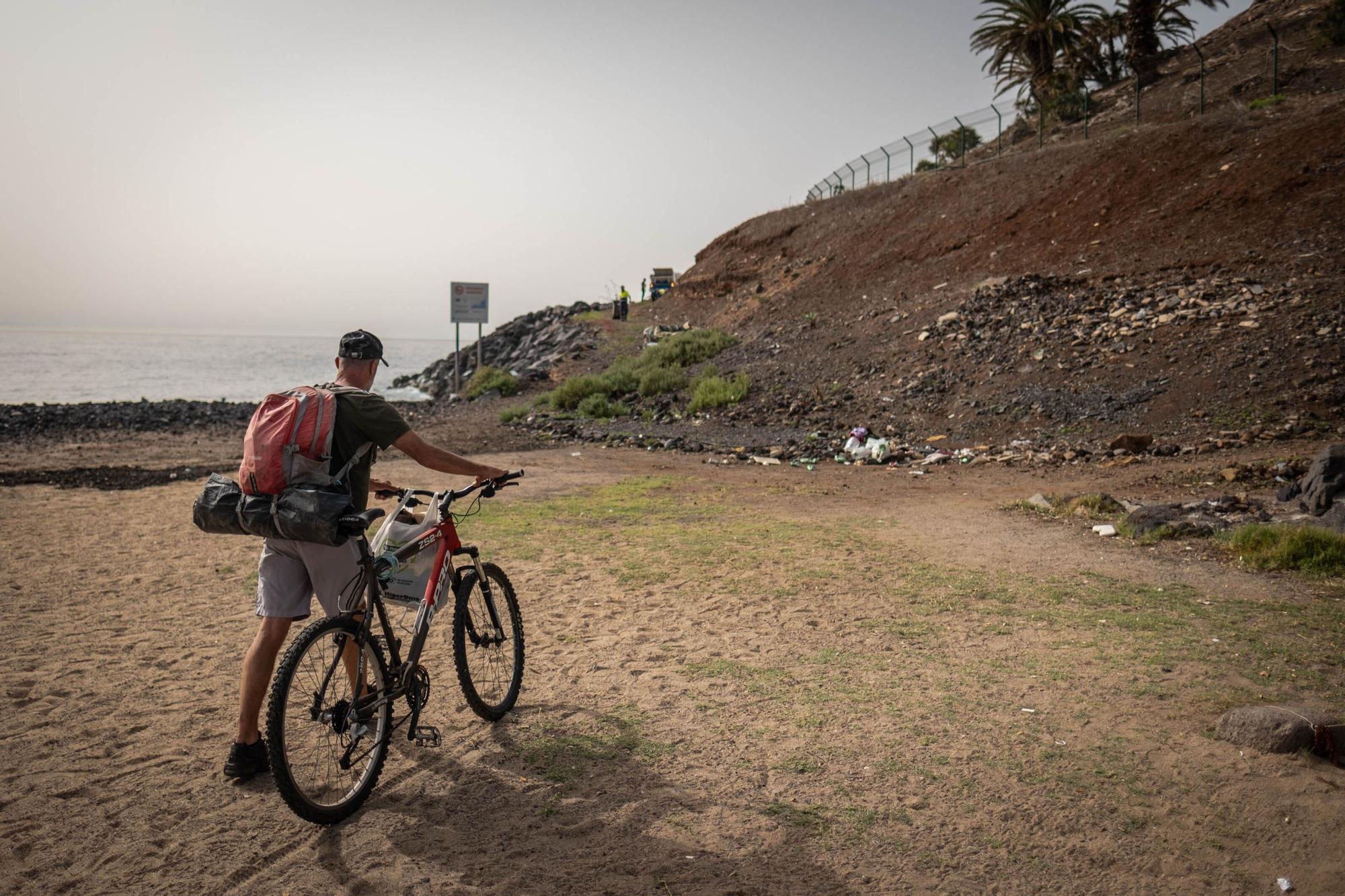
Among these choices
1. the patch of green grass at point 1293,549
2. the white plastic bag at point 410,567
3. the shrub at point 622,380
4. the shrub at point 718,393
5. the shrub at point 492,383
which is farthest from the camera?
the shrub at point 492,383

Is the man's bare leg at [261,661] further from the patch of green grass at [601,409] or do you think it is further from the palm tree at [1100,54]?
the palm tree at [1100,54]

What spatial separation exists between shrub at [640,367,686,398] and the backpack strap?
2005cm

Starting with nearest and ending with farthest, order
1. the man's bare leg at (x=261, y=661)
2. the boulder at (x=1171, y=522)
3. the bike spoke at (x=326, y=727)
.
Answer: the bike spoke at (x=326, y=727), the man's bare leg at (x=261, y=661), the boulder at (x=1171, y=522)

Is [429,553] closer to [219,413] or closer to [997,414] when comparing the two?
[997,414]

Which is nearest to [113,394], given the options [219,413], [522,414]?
[219,413]

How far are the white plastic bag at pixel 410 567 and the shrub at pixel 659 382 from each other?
64.9ft

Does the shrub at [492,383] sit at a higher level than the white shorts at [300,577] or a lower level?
higher

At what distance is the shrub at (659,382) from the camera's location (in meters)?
23.8

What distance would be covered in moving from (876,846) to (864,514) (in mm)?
7400

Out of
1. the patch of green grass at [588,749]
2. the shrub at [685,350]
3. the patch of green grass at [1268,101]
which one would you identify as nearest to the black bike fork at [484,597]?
the patch of green grass at [588,749]

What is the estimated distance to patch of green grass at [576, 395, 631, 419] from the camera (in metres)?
22.2

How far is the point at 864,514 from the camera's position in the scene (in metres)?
10.7

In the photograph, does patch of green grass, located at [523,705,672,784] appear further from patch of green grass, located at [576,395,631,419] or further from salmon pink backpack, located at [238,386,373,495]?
patch of green grass, located at [576,395,631,419]

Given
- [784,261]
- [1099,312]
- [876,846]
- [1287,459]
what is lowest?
[876,846]
